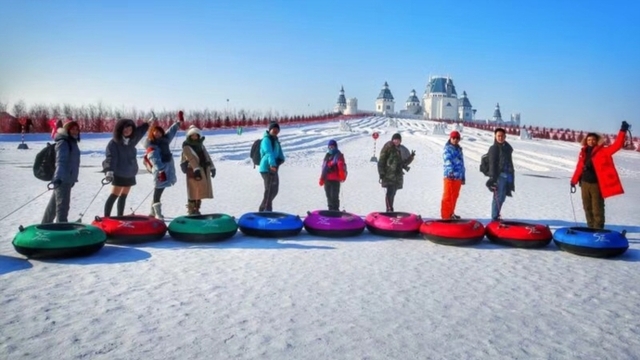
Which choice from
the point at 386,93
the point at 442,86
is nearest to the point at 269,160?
the point at 442,86

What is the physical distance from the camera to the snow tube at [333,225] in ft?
21.0

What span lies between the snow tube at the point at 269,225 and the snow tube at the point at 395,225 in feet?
3.64

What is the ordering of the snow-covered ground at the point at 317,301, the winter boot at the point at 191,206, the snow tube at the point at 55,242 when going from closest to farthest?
the snow-covered ground at the point at 317,301 → the snow tube at the point at 55,242 → the winter boot at the point at 191,206

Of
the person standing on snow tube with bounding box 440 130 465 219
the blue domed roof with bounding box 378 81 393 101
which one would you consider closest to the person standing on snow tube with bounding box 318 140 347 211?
the person standing on snow tube with bounding box 440 130 465 219

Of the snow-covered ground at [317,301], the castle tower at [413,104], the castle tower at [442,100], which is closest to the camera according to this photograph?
the snow-covered ground at [317,301]

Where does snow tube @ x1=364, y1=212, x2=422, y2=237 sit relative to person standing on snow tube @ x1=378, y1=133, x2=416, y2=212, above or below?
below

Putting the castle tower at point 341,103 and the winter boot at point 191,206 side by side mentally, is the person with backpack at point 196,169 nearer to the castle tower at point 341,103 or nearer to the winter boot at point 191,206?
the winter boot at point 191,206

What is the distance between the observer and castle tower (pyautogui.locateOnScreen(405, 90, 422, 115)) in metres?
113

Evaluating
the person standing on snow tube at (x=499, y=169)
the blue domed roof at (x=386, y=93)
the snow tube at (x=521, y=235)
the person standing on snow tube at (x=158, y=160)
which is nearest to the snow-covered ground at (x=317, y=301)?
the snow tube at (x=521, y=235)

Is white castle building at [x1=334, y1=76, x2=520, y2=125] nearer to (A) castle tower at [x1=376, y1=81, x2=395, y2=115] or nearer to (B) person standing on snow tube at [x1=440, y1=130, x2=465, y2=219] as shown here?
(A) castle tower at [x1=376, y1=81, x2=395, y2=115]

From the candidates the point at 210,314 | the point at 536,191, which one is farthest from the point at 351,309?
the point at 536,191

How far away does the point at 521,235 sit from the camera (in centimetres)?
594

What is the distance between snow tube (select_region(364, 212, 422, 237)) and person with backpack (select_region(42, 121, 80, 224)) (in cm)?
415

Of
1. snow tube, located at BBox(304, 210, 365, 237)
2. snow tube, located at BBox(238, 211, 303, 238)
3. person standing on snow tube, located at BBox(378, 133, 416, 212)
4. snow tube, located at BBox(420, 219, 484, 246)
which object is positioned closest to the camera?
snow tube, located at BBox(420, 219, 484, 246)
